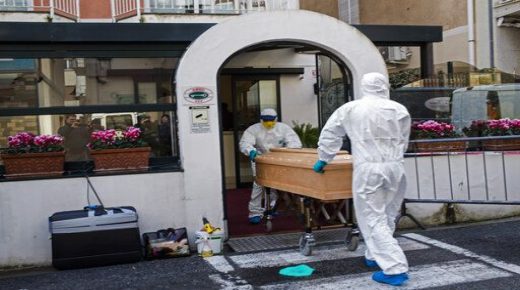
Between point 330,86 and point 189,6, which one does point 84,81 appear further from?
point 189,6

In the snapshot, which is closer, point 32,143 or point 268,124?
point 32,143

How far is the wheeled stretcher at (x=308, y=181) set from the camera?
612 centimetres

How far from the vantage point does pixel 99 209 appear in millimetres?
6531

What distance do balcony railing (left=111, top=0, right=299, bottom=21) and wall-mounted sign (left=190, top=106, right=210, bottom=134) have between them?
4.28 meters

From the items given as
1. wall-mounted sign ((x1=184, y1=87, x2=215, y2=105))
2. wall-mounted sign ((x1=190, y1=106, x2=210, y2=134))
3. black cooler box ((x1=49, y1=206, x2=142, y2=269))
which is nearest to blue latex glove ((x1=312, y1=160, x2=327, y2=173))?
wall-mounted sign ((x1=190, y1=106, x2=210, y2=134))

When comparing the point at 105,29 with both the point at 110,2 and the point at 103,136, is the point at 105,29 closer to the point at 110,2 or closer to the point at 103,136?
the point at 103,136

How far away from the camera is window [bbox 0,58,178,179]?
23.7 feet

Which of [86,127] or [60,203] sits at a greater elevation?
[86,127]

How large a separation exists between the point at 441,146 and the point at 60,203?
5129 millimetres

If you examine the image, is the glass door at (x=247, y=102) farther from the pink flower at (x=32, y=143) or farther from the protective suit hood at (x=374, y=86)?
the protective suit hood at (x=374, y=86)

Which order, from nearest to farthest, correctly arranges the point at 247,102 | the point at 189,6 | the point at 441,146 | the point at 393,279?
the point at 393,279 → the point at 441,146 → the point at 189,6 → the point at 247,102

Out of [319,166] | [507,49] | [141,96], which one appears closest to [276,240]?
[319,166]

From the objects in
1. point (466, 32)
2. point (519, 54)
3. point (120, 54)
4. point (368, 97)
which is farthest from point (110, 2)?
point (519, 54)

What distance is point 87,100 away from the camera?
24.5ft
